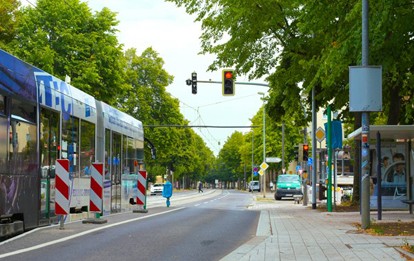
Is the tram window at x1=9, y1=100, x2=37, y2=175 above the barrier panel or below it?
above

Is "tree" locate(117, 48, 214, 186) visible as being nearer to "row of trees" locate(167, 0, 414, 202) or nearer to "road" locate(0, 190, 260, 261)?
"row of trees" locate(167, 0, 414, 202)

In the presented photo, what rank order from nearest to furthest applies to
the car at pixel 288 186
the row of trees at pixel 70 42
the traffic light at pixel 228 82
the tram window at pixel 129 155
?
the tram window at pixel 129 155
the traffic light at pixel 228 82
the row of trees at pixel 70 42
the car at pixel 288 186

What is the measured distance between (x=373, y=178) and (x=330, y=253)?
37.1 ft

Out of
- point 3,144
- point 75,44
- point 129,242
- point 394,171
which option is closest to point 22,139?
point 3,144

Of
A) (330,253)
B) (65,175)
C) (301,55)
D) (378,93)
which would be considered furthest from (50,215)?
(301,55)

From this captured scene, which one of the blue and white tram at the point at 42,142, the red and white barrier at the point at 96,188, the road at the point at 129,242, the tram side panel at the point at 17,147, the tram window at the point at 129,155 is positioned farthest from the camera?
the tram window at the point at 129,155

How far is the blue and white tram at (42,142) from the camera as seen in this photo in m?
11.9

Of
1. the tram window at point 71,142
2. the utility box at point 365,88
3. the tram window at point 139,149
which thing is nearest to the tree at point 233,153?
the tram window at point 139,149

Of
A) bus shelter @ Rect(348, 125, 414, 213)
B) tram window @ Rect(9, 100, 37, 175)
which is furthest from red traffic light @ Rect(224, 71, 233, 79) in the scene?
tram window @ Rect(9, 100, 37, 175)

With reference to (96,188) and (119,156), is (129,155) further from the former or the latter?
(96,188)

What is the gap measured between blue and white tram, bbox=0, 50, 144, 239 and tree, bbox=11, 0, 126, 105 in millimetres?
21931

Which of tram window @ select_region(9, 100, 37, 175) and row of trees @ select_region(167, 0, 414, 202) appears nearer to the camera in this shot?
tram window @ select_region(9, 100, 37, 175)

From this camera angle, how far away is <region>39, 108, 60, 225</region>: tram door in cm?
1370

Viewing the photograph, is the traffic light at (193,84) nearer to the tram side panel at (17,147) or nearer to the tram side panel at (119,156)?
the tram side panel at (119,156)
